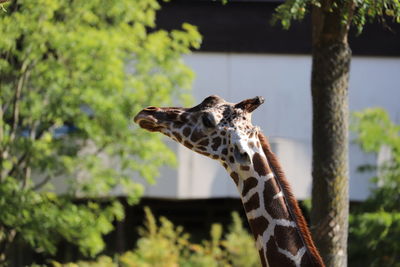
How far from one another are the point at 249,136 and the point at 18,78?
8889 mm

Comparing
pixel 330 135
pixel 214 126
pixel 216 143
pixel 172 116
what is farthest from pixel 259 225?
pixel 330 135

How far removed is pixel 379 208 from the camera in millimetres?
16906

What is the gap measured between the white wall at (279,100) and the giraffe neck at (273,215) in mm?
12350

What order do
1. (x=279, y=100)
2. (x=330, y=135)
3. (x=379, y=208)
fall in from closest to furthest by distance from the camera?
(x=330, y=135) < (x=379, y=208) < (x=279, y=100)

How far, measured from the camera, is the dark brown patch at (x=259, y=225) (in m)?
6.85

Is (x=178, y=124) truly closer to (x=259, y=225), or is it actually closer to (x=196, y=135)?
(x=196, y=135)

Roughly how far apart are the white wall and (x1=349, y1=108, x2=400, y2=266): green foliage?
6.02 feet

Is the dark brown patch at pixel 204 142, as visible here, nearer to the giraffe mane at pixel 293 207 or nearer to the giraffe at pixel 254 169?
the giraffe at pixel 254 169

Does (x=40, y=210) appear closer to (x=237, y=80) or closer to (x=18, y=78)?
(x=18, y=78)

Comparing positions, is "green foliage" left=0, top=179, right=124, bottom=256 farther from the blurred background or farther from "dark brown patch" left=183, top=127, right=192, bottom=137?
"dark brown patch" left=183, top=127, right=192, bottom=137

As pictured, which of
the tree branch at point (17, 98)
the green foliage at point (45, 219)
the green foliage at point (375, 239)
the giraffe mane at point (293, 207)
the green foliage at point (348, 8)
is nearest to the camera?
the giraffe mane at point (293, 207)

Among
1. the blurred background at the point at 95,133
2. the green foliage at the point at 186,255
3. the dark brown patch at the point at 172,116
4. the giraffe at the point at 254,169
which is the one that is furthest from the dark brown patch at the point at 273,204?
the green foliage at the point at 186,255

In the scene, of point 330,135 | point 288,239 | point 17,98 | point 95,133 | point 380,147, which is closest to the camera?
point 288,239

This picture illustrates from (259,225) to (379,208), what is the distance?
10.4m
